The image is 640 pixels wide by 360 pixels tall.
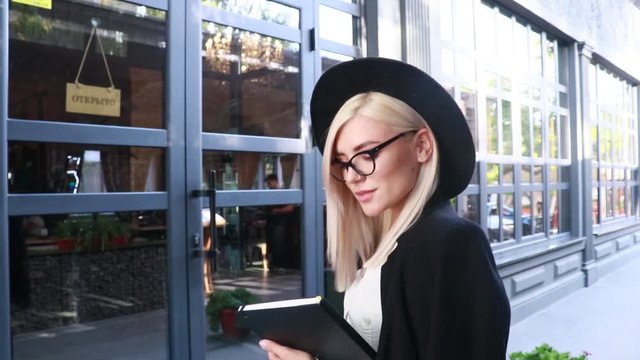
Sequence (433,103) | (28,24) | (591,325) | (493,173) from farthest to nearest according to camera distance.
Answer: (493,173) → (591,325) → (28,24) → (433,103)

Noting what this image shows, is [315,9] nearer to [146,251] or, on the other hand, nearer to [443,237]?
[146,251]

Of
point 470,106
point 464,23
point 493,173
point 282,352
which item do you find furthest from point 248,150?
point 493,173

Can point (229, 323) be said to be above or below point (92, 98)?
below

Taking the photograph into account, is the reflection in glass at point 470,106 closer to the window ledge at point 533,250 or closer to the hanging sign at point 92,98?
the window ledge at point 533,250

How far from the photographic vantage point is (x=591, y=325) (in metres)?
6.25

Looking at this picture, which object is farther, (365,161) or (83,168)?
(83,168)

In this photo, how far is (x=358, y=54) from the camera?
463cm

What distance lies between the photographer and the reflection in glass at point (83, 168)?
275 centimetres

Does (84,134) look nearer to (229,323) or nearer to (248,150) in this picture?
(248,150)

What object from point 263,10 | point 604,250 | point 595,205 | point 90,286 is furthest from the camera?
point 595,205

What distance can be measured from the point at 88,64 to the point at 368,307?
100 inches

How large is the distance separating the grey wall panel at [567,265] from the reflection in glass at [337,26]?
4.82m

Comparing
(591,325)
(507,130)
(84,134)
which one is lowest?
(591,325)

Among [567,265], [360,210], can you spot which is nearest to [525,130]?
[567,265]
